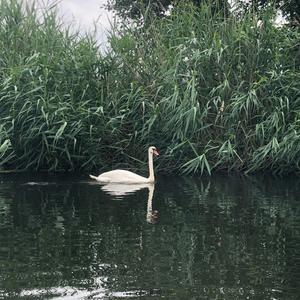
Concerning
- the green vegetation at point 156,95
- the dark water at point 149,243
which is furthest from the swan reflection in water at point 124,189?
the green vegetation at point 156,95

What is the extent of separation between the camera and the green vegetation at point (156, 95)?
50.3ft

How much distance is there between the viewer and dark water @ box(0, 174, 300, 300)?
6070 millimetres

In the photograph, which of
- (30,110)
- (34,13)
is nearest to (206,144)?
(30,110)

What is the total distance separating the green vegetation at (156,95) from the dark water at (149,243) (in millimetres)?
2746

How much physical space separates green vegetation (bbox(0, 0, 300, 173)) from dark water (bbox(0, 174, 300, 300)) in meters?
2.75

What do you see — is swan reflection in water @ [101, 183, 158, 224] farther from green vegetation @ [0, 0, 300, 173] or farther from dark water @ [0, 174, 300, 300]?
green vegetation @ [0, 0, 300, 173]

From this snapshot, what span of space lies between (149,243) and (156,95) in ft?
27.8

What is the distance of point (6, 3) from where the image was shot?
1702 cm

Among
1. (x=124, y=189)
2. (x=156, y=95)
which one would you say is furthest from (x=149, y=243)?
(x=156, y=95)

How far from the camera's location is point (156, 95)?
16.0 metres

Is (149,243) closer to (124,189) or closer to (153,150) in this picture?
(124,189)

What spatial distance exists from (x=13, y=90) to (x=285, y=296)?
1107cm

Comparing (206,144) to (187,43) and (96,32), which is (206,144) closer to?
(187,43)

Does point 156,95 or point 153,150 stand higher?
point 156,95
